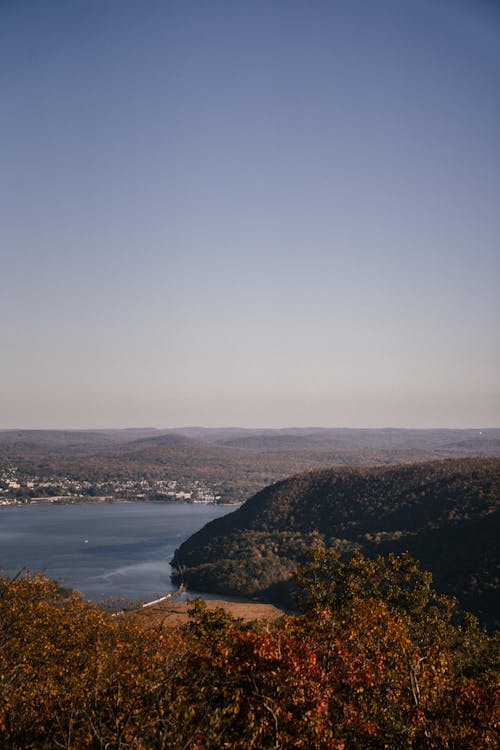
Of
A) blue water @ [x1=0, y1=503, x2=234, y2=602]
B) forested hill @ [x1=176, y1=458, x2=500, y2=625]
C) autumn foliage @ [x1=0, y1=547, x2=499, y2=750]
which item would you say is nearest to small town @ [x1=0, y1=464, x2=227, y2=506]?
blue water @ [x1=0, y1=503, x2=234, y2=602]

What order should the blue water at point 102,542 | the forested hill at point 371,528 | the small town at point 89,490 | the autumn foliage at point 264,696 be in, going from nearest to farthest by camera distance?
the autumn foliage at point 264,696
the forested hill at point 371,528
the blue water at point 102,542
the small town at point 89,490

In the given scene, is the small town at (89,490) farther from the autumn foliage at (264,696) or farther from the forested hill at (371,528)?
the autumn foliage at (264,696)

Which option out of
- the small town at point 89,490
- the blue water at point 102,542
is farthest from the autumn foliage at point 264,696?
Result: the small town at point 89,490

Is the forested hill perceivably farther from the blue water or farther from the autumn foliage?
the autumn foliage

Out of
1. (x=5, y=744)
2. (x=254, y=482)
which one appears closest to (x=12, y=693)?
(x=5, y=744)

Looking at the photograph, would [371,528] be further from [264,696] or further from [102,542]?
[264,696]

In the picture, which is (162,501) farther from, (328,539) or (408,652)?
(408,652)
